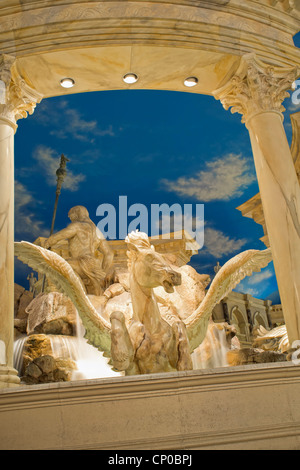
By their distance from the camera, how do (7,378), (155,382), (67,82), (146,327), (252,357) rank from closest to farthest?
(155,382) < (146,327) < (7,378) < (252,357) < (67,82)

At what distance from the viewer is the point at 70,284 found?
26.9ft

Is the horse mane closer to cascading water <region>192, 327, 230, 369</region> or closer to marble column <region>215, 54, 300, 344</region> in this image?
marble column <region>215, 54, 300, 344</region>

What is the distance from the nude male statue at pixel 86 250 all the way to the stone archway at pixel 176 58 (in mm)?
4261

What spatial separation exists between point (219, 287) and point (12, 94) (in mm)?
5762

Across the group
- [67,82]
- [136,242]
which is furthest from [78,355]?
[67,82]

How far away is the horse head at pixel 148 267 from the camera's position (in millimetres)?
6121

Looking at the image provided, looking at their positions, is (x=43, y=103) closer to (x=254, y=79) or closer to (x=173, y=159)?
(x=173, y=159)

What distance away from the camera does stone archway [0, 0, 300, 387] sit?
8.24 m

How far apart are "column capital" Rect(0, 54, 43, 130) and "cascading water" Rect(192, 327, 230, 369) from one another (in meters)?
6.69

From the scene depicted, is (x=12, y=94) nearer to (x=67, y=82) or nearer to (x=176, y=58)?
(x=67, y=82)
